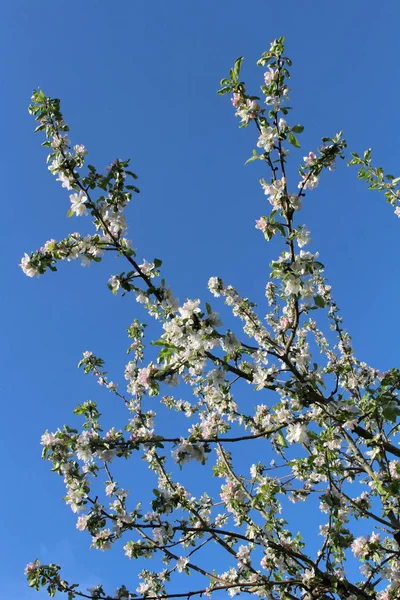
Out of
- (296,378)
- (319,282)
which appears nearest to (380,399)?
(296,378)

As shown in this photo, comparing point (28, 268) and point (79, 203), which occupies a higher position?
point (79, 203)

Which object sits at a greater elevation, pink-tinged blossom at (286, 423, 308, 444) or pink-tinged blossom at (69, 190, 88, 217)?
pink-tinged blossom at (69, 190, 88, 217)

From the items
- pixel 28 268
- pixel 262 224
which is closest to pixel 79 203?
pixel 28 268

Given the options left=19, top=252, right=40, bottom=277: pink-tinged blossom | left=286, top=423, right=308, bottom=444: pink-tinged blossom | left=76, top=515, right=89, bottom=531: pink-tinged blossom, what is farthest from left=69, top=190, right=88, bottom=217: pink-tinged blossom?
left=76, top=515, right=89, bottom=531: pink-tinged blossom

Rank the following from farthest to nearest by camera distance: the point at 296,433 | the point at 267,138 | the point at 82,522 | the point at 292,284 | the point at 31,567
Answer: the point at 31,567 → the point at 82,522 → the point at 296,433 → the point at 267,138 → the point at 292,284

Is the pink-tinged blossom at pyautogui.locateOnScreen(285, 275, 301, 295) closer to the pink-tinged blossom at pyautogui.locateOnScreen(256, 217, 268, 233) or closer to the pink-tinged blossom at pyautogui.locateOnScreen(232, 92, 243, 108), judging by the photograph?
the pink-tinged blossom at pyautogui.locateOnScreen(256, 217, 268, 233)

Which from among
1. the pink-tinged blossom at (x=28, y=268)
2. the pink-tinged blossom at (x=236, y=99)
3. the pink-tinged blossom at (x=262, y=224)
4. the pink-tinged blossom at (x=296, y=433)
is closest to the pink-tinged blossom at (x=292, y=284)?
the pink-tinged blossom at (x=262, y=224)

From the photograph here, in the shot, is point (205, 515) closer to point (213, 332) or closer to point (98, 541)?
point (98, 541)

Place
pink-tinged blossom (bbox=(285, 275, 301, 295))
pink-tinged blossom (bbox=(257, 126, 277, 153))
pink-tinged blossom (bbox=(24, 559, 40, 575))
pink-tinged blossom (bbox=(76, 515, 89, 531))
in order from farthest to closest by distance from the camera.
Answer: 1. pink-tinged blossom (bbox=(24, 559, 40, 575))
2. pink-tinged blossom (bbox=(76, 515, 89, 531))
3. pink-tinged blossom (bbox=(257, 126, 277, 153))
4. pink-tinged blossom (bbox=(285, 275, 301, 295))

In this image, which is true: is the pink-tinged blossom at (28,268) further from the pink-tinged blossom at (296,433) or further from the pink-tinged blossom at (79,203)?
the pink-tinged blossom at (296,433)

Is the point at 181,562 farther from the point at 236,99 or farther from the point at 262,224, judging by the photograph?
the point at 236,99

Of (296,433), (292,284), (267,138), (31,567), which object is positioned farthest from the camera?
(31,567)

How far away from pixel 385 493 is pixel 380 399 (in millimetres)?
1346

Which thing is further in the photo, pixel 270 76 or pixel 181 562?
pixel 181 562
